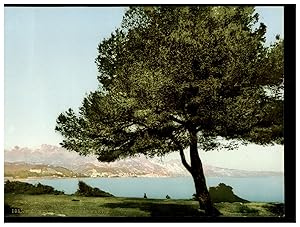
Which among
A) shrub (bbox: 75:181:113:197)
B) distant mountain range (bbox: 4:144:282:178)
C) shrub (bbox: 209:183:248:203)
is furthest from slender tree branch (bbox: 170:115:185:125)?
shrub (bbox: 75:181:113:197)

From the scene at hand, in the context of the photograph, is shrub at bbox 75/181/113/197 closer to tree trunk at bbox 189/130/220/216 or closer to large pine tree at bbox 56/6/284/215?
large pine tree at bbox 56/6/284/215

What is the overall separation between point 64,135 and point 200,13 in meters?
0.70

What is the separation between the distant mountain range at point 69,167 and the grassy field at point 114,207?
92mm

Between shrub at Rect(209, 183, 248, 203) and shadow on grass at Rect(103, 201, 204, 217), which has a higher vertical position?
shrub at Rect(209, 183, 248, 203)

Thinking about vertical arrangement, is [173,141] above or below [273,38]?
below

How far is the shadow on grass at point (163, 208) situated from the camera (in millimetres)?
2646

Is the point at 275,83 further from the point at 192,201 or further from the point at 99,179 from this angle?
the point at 99,179

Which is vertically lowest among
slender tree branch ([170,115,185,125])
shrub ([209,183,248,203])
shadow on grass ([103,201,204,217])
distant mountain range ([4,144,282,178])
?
shadow on grass ([103,201,204,217])

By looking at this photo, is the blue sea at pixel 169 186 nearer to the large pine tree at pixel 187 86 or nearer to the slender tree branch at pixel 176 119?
the large pine tree at pixel 187 86

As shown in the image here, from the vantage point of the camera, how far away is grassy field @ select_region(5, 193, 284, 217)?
104 inches

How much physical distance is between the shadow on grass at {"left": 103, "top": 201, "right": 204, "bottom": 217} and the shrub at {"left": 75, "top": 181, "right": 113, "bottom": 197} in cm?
4

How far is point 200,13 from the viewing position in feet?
8.64

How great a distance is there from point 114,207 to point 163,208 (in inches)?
7.4

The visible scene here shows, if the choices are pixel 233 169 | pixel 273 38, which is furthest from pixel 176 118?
pixel 273 38
